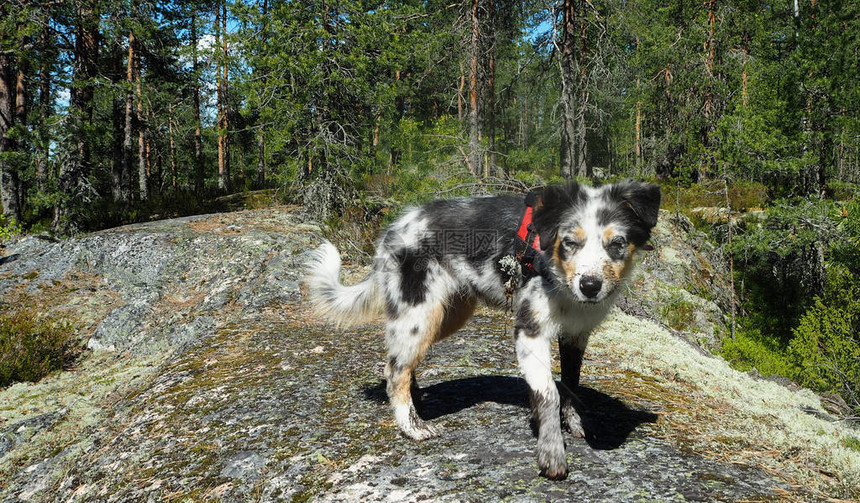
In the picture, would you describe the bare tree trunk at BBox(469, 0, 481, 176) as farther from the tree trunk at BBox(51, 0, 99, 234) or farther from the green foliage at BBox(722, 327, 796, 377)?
the tree trunk at BBox(51, 0, 99, 234)

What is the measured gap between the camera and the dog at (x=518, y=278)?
299cm

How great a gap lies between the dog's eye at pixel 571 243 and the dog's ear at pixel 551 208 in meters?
0.12

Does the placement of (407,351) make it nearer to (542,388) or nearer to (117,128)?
(542,388)

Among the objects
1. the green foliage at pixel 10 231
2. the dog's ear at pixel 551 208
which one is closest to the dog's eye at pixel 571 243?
the dog's ear at pixel 551 208

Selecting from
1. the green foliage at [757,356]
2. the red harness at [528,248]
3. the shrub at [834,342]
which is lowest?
the green foliage at [757,356]

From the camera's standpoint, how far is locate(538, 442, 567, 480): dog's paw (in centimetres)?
281

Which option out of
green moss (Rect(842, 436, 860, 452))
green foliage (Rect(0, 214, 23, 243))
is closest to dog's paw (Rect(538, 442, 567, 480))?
green moss (Rect(842, 436, 860, 452))

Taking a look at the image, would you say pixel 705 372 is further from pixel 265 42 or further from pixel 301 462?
pixel 265 42

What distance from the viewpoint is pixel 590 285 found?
9.13ft

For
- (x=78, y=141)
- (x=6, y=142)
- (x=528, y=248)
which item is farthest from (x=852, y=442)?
(x=6, y=142)

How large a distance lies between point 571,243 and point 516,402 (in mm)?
1714

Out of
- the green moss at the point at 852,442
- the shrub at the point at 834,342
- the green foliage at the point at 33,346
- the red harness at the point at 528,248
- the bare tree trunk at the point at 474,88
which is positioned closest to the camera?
the red harness at the point at 528,248

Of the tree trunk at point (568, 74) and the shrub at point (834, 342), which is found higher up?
the tree trunk at point (568, 74)

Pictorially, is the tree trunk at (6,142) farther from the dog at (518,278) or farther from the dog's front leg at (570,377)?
the dog's front leg at (570,377)
